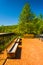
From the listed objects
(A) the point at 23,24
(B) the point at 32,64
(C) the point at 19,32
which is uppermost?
(A) the point at 23,24

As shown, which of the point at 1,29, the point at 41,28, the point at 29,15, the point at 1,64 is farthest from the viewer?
the point at 1,29

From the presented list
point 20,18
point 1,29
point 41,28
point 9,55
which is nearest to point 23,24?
point 20,18

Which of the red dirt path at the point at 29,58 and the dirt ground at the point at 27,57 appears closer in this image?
the red dirt path at the point at 29,58

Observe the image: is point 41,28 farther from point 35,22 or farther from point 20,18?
point 20,18

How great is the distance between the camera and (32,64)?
6.47m

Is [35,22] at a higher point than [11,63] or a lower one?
higher

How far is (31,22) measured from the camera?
39531mm

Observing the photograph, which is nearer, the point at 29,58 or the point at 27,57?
the point at 29,58

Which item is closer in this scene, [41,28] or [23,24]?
[23,24]

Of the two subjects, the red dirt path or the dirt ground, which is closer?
the red dirt path

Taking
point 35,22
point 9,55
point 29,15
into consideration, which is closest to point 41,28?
point 35,22

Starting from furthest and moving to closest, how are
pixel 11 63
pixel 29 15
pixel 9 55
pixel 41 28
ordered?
pixel 41 28, pixel 29 15, pixel 9 55, pixel 11 63

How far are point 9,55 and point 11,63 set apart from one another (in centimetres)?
140

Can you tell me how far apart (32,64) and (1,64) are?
1562 mm
